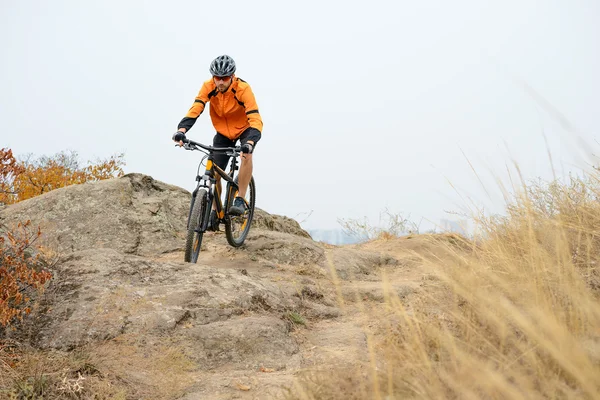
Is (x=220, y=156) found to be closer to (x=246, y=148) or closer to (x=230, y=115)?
(x=230, y=115)

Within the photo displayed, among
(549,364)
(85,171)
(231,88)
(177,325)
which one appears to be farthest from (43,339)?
(85,171)

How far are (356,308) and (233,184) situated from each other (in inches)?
90.6

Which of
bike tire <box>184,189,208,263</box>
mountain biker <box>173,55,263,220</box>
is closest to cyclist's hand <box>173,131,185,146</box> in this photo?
mountain biker <box>173,55,263,220</box>

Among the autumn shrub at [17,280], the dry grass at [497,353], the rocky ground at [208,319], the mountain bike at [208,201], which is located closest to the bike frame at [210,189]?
the mountain bike at [208,201]

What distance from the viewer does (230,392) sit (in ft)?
10.1

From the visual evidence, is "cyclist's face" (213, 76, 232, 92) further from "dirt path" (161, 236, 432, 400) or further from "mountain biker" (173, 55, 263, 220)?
"dirt path" (161, 236, 432, 400)

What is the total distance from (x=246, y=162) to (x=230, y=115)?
0.62 metres

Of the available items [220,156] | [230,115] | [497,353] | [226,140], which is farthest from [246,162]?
[497,353]

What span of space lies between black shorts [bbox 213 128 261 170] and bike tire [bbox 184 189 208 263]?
1.97 feet

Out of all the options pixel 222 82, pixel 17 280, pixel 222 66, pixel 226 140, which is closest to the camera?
pixel 17 280

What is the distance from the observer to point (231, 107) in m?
6.39

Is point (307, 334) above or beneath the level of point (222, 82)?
beneath

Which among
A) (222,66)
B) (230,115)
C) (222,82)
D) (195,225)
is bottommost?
(195,225)

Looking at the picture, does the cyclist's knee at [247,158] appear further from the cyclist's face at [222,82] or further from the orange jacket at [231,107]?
the cyclist's face at [222,82]
